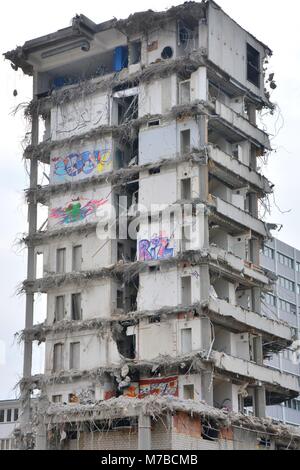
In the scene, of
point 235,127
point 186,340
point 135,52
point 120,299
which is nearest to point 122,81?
point 135,52

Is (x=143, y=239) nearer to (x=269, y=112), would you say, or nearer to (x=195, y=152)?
(x=195, y=152)

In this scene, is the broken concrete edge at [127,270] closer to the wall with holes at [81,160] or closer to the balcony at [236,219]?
the balcony at [236,219]

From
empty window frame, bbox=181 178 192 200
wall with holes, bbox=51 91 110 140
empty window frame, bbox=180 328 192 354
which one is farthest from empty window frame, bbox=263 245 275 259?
empty window frame, bbox=180 328 192 354

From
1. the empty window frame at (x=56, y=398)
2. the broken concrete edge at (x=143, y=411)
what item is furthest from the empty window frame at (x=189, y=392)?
the empty window frame at (x=56, y=398)

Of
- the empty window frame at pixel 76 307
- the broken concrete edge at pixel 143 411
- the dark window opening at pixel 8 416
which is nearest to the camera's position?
the broken concrete edge at pixel 143 411

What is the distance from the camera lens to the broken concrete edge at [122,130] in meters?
67.6

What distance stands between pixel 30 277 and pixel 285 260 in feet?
199

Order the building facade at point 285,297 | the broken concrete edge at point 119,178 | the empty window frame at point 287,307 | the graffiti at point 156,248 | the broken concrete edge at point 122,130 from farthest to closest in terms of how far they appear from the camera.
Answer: the empty window frame at point 287,307, the building facade at point 285,297, the broken concrete edge at point 122,130, the broken concrete edge at point 119,178, the graffiti at point 156,248

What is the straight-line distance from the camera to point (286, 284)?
126875 millimetres

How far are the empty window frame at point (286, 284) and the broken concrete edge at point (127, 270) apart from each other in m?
53.6

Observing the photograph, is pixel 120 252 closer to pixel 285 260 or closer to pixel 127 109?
pixel 127 109

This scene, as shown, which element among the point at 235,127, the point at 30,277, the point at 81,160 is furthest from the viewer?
the point at 30,277

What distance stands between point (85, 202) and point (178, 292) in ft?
32.9
